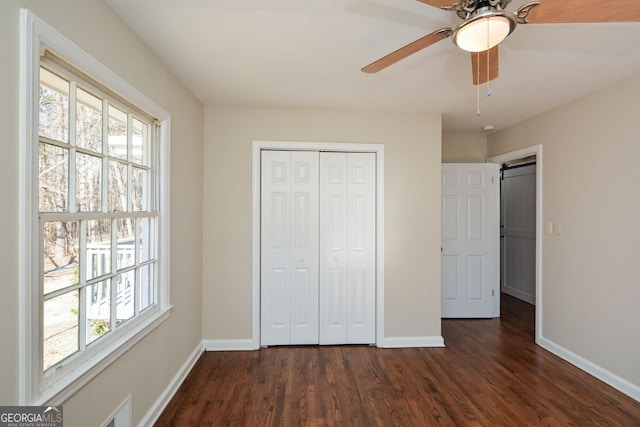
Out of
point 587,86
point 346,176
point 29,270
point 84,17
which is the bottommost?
point 29,270

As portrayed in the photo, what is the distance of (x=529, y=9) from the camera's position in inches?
44.3

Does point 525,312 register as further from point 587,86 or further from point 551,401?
point 587,86

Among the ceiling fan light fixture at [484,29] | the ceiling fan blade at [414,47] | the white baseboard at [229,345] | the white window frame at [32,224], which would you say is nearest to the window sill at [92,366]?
the white window frame at [32,224]

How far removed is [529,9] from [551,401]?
254cm

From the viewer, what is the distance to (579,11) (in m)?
1.13

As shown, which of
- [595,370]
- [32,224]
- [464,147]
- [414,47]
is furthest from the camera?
[464,147]

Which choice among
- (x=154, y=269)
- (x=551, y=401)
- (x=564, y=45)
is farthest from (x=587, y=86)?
(x=154, y=269)

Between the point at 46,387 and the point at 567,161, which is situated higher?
the point at 567,161

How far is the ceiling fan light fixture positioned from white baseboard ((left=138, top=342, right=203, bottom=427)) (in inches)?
105

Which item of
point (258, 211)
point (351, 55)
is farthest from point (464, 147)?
point (258, 211)

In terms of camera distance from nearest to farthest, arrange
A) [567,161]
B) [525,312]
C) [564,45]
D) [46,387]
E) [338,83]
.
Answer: [46,387], [564,45], [338,83], [567,161], [525,312]

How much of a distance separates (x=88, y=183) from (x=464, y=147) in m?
4.09

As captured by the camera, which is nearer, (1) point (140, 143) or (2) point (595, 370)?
(1) point (140, 143)

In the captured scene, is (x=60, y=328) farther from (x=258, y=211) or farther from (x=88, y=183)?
(x=258, y=211)
